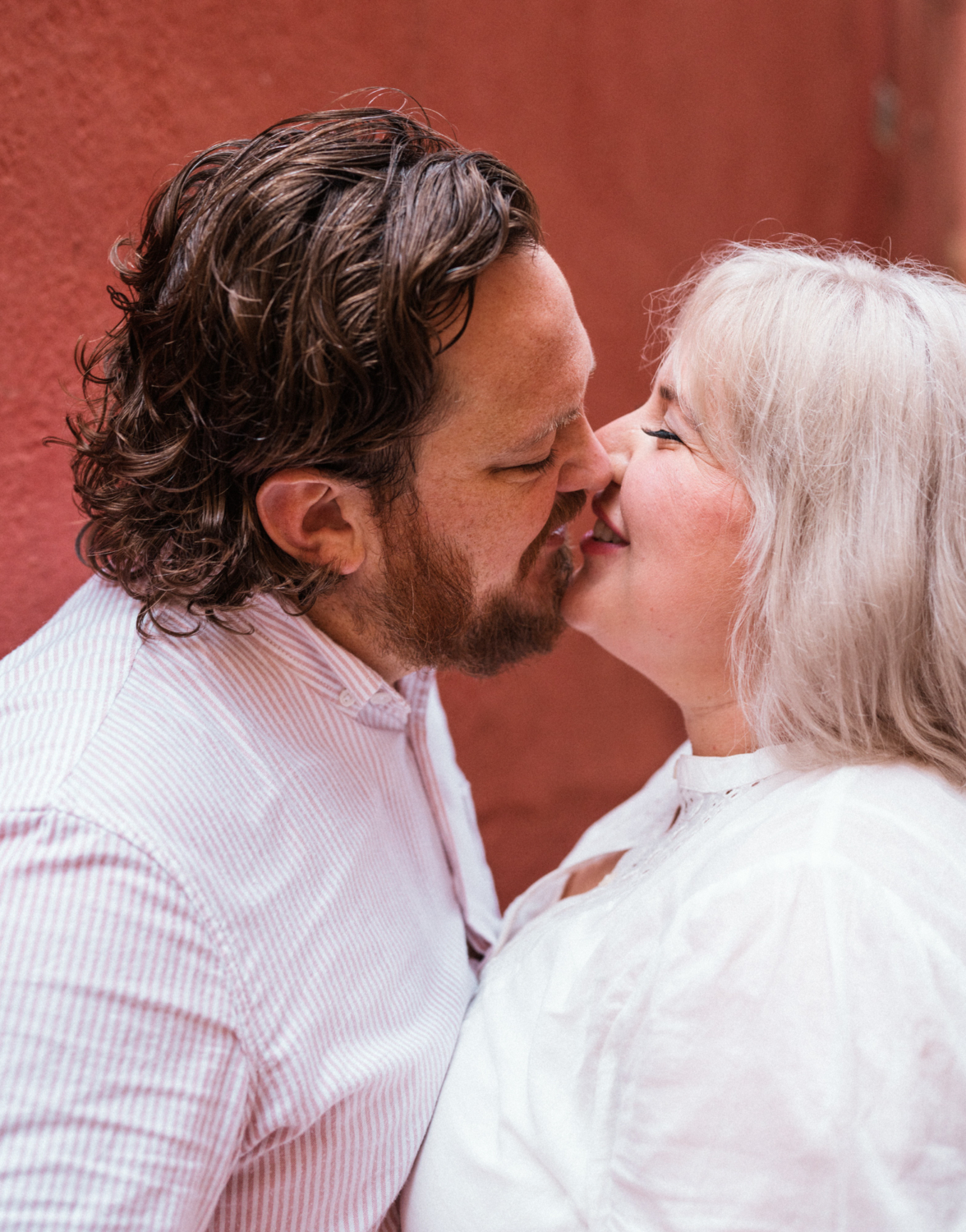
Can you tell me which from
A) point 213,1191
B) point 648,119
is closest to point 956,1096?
point 213,1191

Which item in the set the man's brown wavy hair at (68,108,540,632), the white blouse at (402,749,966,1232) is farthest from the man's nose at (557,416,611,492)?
the white blouse at (402,749,966,1232)

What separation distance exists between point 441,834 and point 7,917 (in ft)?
2.96

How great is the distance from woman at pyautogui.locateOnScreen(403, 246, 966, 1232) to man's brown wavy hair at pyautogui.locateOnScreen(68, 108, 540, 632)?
41cm

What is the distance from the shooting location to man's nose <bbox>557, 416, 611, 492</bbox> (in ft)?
5.08

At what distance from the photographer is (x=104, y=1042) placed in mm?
1036

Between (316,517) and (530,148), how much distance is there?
1362 millimetres

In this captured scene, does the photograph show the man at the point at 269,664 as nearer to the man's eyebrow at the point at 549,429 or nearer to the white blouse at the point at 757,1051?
the man's eyebrow at the point at 549,429

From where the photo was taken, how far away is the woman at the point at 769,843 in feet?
3.58

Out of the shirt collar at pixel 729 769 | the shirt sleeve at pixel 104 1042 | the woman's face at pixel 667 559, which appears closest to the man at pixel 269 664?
the shirt sleeve at pixel 104 1042

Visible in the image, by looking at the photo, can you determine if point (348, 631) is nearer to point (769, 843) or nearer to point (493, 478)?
point (493, 478)

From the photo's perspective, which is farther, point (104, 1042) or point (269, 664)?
point (269, 664)

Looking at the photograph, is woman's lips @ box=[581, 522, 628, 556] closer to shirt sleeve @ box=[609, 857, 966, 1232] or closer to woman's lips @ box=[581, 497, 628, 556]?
woman's lips @ box=[581, 497, 628, 556]

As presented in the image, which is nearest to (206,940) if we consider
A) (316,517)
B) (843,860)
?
(316,517)

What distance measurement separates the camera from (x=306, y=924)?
128 centimetres
